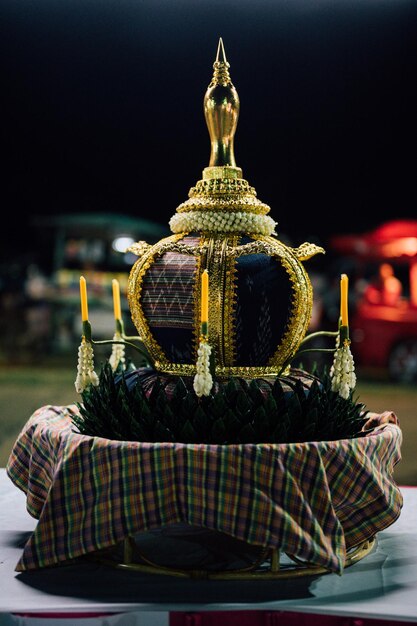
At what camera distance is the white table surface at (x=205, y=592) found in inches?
72.4

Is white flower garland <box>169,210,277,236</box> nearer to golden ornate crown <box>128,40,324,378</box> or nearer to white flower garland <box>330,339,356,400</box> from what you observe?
golden ornate crown <box>128,40,324,378</box>

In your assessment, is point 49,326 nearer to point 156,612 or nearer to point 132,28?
point 132,28

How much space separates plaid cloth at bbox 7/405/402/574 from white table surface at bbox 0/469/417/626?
0.08 metres

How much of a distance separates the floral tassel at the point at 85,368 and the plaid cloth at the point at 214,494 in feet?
0.84

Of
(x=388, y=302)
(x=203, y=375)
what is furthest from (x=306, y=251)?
(x=388, y=302)

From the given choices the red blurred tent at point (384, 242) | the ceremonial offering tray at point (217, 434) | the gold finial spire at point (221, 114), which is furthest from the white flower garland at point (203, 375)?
the red blurred tent at point (384, 242)

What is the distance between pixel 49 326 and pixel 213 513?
5.87 metres

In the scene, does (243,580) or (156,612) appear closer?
(156,612)

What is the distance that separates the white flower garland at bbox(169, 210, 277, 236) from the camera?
2.44 metres

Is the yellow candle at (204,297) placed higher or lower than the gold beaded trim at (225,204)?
lower

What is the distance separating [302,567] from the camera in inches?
83.4

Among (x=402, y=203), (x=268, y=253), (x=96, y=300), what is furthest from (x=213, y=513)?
(x=96, y=300)

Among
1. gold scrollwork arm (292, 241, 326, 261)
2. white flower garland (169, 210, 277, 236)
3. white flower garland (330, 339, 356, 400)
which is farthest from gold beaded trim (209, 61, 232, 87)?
white flower garland (330, 339, 356, 400)

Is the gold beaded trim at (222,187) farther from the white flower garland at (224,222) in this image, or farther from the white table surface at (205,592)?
the white table surface at (205,592)
